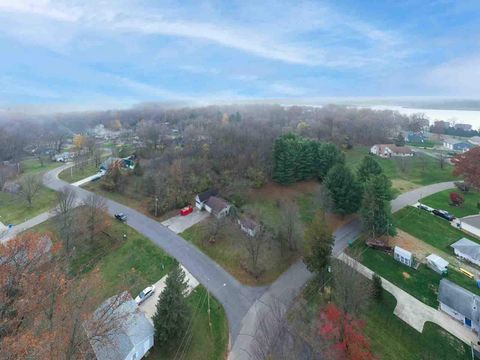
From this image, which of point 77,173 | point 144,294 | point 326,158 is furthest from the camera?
point 77,173

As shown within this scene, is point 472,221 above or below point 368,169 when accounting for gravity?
below

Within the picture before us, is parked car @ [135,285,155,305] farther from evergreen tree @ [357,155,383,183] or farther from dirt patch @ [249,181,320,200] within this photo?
evergreen tree @ [357,155,383,183]

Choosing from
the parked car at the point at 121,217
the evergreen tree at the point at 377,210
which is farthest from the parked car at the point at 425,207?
the parked car at the point at 121,217

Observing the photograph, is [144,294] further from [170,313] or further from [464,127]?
[464,127]

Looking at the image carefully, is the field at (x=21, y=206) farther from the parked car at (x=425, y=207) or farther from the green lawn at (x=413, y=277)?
→ the parked car at (x=425, y=207)

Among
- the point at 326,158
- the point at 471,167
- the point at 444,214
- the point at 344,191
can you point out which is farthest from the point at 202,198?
the point at 471,167

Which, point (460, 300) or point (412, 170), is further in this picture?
point (412, 170)

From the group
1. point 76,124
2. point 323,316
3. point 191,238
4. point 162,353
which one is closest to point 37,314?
point 162,353

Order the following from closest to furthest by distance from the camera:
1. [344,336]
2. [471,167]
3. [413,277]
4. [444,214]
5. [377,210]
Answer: [344,336] → [413,277] → [377,210] → [444,214] → [471,167]

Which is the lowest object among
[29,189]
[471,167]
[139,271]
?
[139,271]
